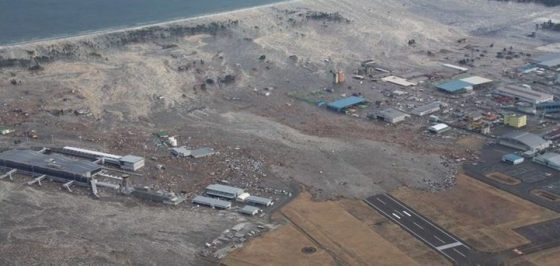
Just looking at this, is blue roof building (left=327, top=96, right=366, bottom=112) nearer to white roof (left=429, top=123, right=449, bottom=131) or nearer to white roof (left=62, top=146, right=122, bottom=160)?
white roof (left=429, top=123, right=449, bottom=131)

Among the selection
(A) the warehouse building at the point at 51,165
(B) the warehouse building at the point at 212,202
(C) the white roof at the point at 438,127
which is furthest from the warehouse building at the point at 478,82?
(A) the warehouse building at the point at 51,165

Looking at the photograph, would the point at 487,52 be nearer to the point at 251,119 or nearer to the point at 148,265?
the point at 251,119

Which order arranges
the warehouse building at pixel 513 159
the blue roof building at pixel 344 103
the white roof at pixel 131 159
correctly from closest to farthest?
1. the white roof at pixel 131 159
2. the warehouse building at pixel 513 159
3. the blue roof building at pixel 344 103

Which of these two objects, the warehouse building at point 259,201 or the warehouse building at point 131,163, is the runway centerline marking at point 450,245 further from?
the warehouse building at point 131,163

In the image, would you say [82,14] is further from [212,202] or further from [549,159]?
[549,159]

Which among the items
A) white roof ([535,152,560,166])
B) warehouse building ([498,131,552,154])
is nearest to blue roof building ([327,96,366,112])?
warehouse building ([498,131,552,154])
